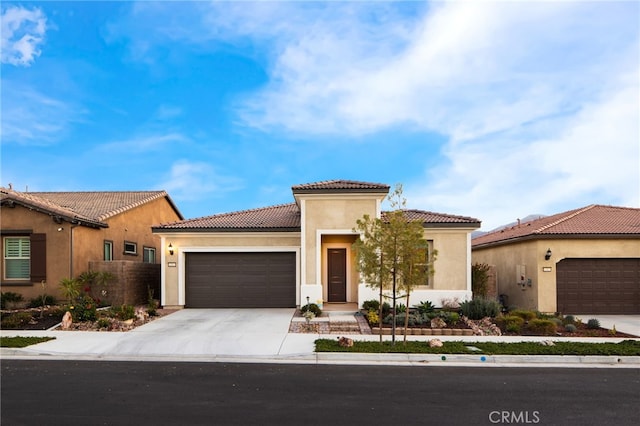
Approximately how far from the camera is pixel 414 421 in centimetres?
595

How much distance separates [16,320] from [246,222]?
8.40 m

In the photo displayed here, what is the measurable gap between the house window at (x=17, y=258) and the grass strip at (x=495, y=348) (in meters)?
12.5

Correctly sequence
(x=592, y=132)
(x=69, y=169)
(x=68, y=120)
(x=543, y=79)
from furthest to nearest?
1. (x=69, y=169)
2. (x=68, y=120)
3. (x=592, y=132)
4. (x=543, y=79)

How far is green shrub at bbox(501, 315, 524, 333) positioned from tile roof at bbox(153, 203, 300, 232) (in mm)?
8130

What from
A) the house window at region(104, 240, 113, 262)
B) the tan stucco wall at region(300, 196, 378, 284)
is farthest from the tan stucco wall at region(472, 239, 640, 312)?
the house window at region(104, 240, 113, 262)

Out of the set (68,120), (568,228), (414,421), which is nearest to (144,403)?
(414,421)

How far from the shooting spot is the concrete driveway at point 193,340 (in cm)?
1010

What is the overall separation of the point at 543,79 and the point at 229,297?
49.0 feet

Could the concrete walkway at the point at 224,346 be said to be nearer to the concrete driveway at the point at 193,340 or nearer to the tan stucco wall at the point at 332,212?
the concrete driveway at the point at 193,340

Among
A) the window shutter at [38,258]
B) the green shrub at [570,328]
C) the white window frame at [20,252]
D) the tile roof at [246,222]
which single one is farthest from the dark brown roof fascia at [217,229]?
the green shrub at [570,328]

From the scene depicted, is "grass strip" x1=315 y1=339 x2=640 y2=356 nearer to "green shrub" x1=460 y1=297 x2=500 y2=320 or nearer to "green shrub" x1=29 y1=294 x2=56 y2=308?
"green shrub" x1=460 y1=297 x2=500 y2=320

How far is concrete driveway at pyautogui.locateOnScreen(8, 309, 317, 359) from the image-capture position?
33.1 feet

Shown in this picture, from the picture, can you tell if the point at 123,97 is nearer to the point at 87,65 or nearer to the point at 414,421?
the point at 87,65

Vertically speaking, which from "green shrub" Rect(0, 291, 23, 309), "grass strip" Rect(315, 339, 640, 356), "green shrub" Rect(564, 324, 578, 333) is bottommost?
"green shrub" Rect(564, 324, 578, 333)
